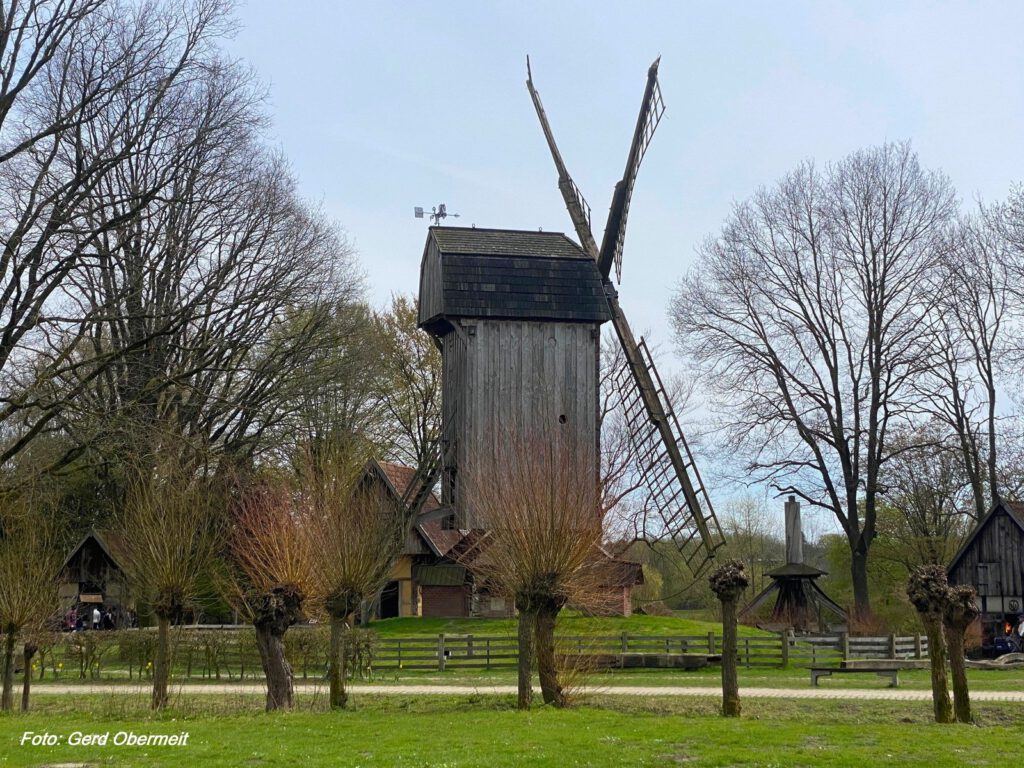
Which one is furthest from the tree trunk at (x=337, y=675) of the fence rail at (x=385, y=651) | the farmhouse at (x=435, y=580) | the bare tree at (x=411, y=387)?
the bare tree at (x=411, y=387)

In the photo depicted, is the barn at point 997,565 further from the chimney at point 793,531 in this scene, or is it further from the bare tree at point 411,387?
the bare tree at point 411,387

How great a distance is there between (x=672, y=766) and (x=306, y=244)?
22316mm

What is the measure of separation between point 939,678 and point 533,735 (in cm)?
606

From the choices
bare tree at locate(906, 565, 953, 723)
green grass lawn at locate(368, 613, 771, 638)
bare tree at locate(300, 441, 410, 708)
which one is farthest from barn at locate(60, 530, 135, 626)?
bare tree at locate(906, 565, 953, 723)

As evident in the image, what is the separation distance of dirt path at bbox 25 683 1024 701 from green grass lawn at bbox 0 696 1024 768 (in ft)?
5.78

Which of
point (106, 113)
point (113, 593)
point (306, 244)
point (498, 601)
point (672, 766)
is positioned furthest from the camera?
point (113, 593)

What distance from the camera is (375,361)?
4147 centimetres

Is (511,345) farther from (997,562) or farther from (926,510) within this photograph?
(926,510)

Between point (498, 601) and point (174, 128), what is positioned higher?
point (174, 128)

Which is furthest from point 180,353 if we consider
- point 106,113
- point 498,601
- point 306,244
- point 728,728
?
point 728,728

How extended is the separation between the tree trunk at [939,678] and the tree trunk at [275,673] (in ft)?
31.5

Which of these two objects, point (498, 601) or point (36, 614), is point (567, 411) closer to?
point (498, 601)

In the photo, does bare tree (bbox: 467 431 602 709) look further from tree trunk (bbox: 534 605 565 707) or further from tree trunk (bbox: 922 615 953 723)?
tree trunk (bbox: 922 615 953 723)

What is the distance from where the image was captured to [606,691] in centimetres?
2164
